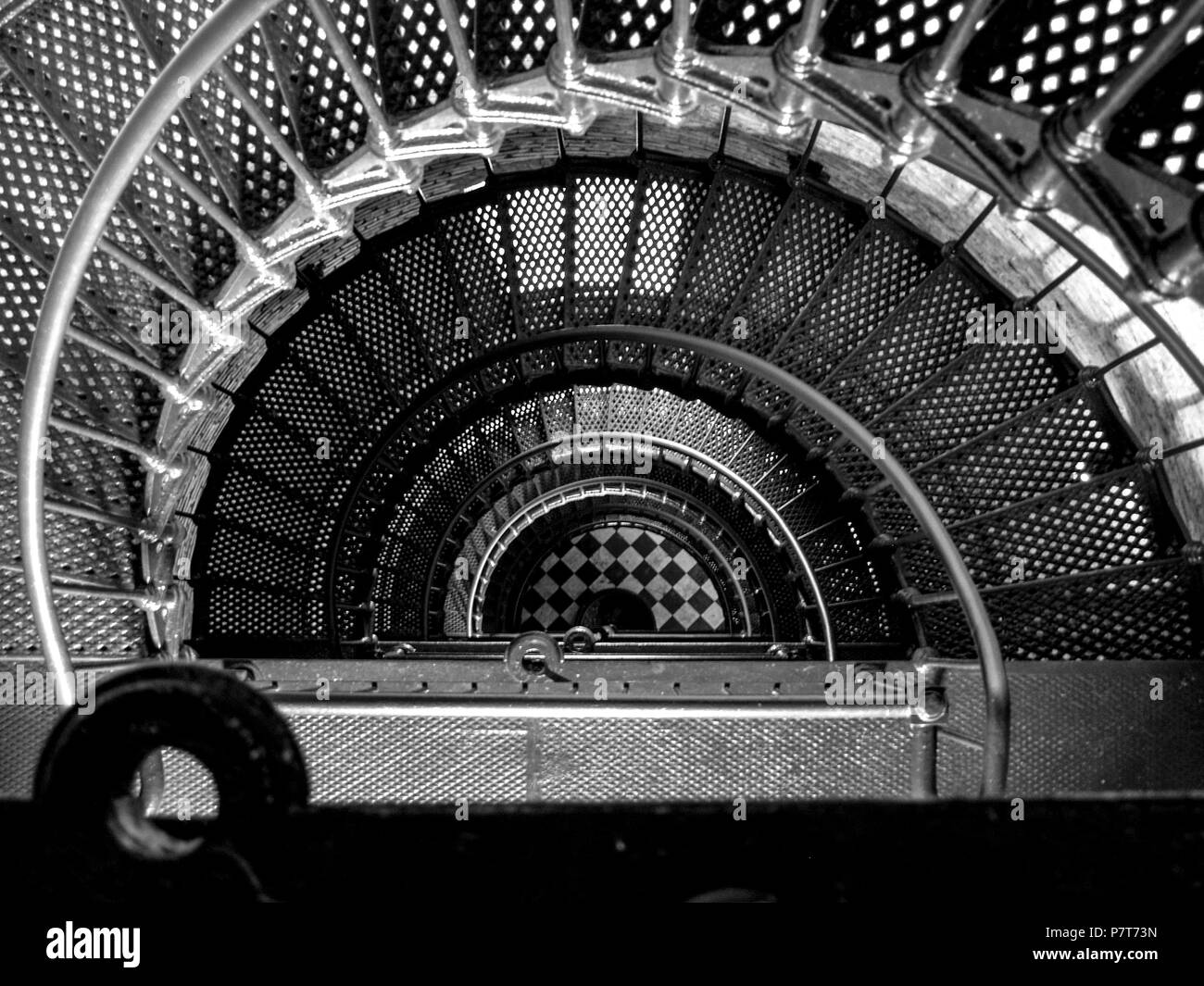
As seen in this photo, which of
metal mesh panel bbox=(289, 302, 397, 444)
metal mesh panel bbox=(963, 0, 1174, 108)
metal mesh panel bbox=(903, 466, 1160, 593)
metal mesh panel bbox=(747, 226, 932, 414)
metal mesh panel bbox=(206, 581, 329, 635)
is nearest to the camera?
metal mesh panel bbox=(963, 0, 1174, 108)

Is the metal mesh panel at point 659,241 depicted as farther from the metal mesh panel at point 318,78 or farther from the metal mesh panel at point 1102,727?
the metal mesh panel at point 1102,727

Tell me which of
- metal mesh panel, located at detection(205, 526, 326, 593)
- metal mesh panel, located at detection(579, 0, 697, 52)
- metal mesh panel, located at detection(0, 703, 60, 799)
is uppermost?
metal mesh panel, located at detection(579, 0, 697, 52)

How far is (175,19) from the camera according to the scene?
2719 millimetres

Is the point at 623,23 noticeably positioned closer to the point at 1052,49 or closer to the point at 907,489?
the point at 1052,49

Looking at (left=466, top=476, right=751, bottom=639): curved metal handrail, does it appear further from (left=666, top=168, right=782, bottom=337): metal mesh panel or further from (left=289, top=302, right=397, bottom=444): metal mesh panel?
(left=666, top=168, right=782, bottom=337): metal mesh panel

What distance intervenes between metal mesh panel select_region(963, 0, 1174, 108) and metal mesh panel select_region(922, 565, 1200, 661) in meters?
2.58

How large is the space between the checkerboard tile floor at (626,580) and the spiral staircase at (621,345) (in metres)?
4.92

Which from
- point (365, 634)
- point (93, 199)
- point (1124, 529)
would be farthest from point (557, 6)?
point (365, 634)

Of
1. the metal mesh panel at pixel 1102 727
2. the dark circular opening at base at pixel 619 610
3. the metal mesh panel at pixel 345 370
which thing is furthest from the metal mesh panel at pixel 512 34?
the dark circular opening at base at pixel 619 610

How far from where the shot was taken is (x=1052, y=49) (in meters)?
2.00

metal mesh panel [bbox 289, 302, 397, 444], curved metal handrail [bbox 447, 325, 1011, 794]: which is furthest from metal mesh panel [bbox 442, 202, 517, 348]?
metal mesh panel [bbox 289, 302, 397, 444]

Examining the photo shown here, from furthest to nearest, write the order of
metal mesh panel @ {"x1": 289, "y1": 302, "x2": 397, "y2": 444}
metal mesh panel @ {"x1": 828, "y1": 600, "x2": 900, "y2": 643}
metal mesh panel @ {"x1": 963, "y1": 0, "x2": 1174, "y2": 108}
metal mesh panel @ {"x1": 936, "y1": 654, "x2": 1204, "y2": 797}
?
1. metal mesh panel @ {"x1": 828, "y1": 600, "x2": 900, "y2": 643}
2. metal mesh panel @ {"x1": 289, "y1": 302, "x2": 397, "y2": 444}
3. metal mesh panel @ {"x1": 936, "y1": 654, "x2": 1204, "y2": 797}
4. metal mesh panel @ {"x1": 963, "y1": 0, "x2": 1174, "y2": 108}

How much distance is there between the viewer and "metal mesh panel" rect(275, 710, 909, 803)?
2895 millimetres

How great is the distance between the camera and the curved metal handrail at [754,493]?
5504mm
